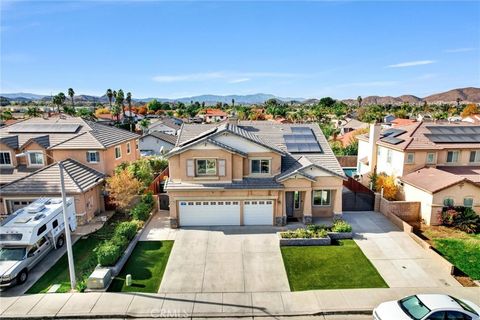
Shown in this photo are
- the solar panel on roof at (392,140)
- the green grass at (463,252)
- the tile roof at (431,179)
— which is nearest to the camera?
the green grass at (463,252)

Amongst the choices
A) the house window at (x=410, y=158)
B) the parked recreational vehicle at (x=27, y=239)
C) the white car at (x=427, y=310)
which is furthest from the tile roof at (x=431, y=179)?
the parked recreational vehicle at (x=27, y=239)

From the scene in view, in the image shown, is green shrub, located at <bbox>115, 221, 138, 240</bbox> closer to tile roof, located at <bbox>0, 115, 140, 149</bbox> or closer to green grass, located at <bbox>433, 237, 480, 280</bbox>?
tile roof, located at <bbox>0, 115, 140, 149</bbox>

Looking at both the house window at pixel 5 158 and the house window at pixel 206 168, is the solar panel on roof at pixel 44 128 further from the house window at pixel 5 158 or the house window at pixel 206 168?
the house window at pixel 206 168

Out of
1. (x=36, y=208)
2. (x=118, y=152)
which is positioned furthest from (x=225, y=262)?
(x=118, y=152)

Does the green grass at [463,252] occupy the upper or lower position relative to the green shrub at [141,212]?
lower

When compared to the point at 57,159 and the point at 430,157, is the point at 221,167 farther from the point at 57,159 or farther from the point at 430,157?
the point at 430,157

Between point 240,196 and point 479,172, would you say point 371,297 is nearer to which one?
point 240,196
